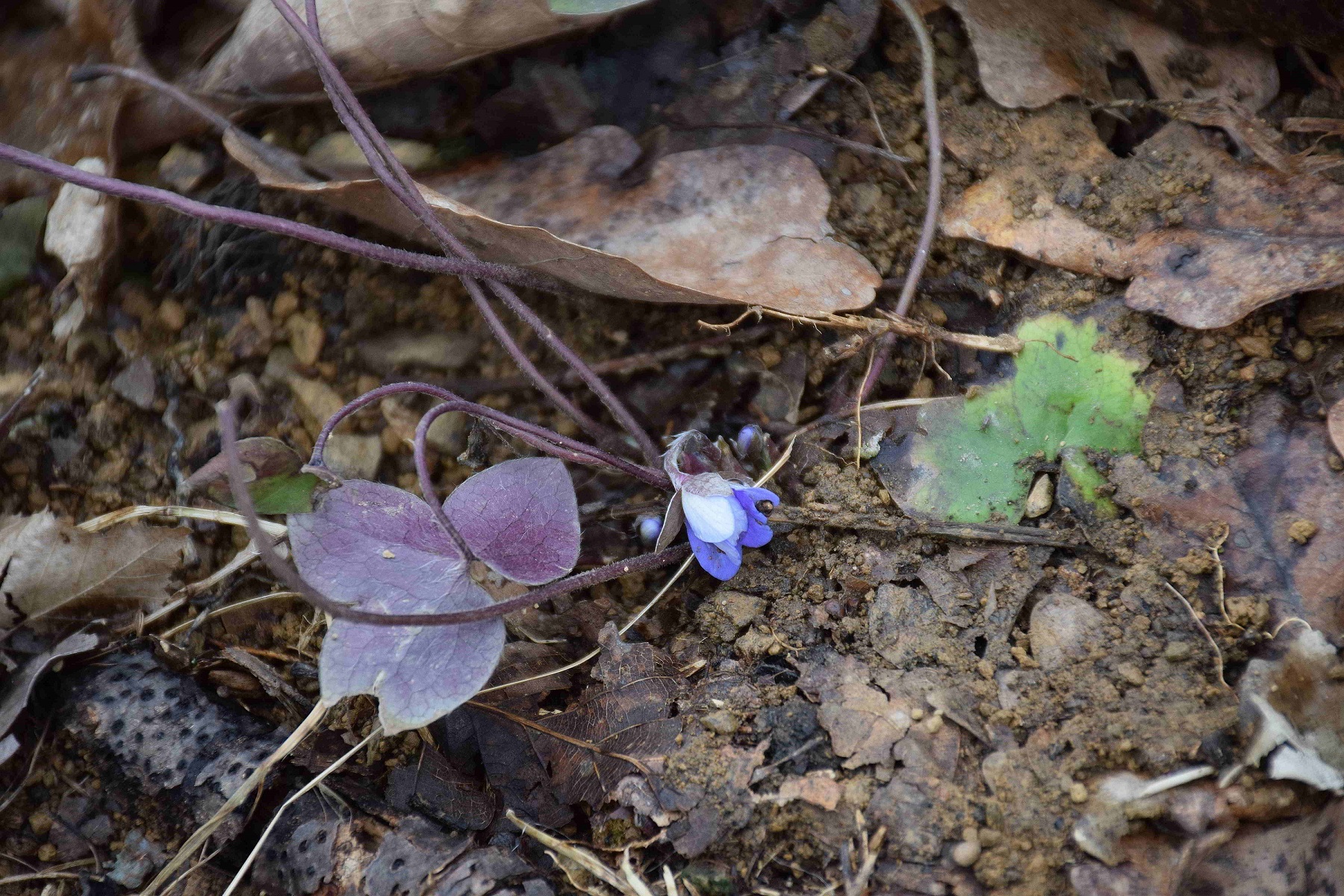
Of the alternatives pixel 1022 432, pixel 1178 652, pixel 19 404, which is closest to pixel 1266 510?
pixel 1178 652

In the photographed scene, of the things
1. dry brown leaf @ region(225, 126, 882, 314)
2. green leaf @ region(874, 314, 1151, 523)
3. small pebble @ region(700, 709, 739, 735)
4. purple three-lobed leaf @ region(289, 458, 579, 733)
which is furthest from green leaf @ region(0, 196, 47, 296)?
green leaf @ region(874, 314, 1151, 523)

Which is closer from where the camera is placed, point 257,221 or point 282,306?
point 257,221

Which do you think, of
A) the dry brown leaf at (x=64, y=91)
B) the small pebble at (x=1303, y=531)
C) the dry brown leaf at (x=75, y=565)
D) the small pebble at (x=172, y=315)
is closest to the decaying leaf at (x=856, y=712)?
the small pebble at (x=1303, y=531)

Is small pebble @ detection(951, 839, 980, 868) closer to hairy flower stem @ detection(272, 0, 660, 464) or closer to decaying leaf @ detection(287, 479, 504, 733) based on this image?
decaying leaf @ detection(287, 479, 504, 733)

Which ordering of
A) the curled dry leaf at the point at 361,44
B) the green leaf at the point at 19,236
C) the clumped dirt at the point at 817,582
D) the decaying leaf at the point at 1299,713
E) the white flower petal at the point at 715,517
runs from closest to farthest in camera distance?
the decaying leaf at the point at 1299,713 → the clumped dirt at the point at 817,582 → the white flower petal at the point at 715,517 → the curled dry leaf at the point at 361,44 → the green leaf at the point at 19,236

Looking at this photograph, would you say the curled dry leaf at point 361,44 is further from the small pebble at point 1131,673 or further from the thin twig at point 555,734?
the small pebble at point 1131,673

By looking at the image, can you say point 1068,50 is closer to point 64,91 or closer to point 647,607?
point 647,607

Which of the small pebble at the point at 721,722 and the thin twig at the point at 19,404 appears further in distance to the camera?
the thin twig at the point at 19,404
